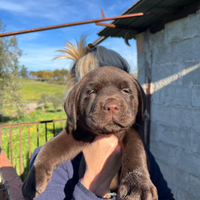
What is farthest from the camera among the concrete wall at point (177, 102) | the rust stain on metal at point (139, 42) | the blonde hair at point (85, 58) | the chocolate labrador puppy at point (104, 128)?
the rust stain on metal at point (139, 42)

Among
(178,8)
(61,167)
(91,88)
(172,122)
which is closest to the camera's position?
(91,88)

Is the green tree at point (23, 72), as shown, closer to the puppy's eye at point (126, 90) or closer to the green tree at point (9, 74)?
the green tree at point (9, 74)

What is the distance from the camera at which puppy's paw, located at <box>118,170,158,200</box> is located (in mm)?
1099

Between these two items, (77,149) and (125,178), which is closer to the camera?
(125,178)

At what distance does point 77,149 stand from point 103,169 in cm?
30

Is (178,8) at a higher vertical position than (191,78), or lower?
higher

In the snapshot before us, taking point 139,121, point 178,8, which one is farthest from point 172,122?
point 178,8

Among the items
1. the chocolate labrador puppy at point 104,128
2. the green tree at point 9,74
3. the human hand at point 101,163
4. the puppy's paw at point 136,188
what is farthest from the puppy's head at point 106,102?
the green tree at point 9,74

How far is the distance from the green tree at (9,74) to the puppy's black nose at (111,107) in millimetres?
10019

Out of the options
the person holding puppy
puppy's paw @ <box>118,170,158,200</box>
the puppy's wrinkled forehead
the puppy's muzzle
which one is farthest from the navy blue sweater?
the puppy's wrinkled forehead

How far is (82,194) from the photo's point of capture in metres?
1.32

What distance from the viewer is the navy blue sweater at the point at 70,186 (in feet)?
4.41

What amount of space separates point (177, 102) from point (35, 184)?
7.28 ft

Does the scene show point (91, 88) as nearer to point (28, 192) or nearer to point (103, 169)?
point (103, 169)
